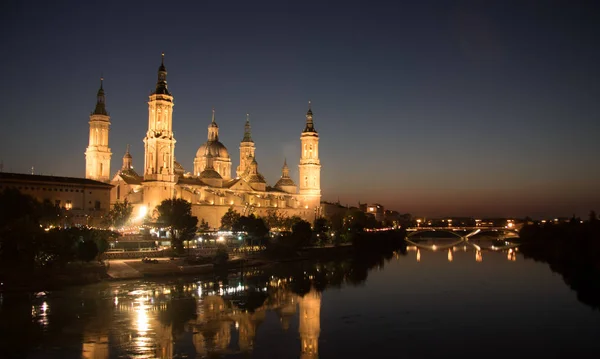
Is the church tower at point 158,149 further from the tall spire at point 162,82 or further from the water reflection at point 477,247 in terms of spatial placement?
the water reflection at point 477,247

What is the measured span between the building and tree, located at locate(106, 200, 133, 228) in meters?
0.74

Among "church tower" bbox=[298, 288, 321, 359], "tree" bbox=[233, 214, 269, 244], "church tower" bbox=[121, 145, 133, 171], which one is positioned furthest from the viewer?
"church tower" bbox=[121, 145, 133, 171]

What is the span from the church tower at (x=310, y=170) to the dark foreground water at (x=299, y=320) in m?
51.3

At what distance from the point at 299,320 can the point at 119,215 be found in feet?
119

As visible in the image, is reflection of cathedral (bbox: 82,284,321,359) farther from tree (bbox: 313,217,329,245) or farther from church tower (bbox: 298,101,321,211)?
church tower (bbox: 298,101,321,211)

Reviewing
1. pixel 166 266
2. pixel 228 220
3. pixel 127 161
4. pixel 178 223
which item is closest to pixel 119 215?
pixel 178 223

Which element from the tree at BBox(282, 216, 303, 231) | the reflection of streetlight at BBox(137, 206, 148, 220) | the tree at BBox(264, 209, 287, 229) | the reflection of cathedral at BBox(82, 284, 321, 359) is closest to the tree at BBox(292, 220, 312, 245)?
the tree at BBox(264, 209, 287, 229)

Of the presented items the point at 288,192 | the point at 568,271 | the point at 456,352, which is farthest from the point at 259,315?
the point at 288,192

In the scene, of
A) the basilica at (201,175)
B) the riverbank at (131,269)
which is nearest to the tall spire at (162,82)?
the basilica at (201,175)

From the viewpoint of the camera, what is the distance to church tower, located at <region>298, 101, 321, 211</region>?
9744 centimetres

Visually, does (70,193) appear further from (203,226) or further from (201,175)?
(201,175)

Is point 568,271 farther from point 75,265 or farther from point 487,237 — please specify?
point 487,237

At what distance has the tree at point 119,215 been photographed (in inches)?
2354

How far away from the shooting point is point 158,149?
67.6m
